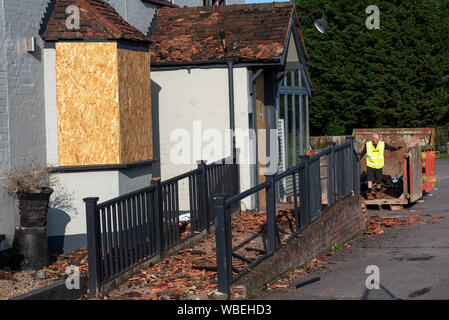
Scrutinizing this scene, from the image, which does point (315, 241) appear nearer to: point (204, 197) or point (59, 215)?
point (204, 197)

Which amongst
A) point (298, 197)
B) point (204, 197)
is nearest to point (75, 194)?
point (204, 197)

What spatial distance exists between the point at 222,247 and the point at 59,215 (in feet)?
18.0

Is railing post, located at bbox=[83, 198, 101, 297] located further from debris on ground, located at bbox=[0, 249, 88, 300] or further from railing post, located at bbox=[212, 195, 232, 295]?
railing post, located at bbox=[212, 195, 232, 295]

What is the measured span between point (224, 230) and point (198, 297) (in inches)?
33.1

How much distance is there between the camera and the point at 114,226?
8961mm

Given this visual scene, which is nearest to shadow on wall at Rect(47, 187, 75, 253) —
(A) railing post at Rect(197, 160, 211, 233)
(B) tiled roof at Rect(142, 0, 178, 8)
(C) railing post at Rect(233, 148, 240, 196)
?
(A) railing post at Rect(197, 160, 211, 233)

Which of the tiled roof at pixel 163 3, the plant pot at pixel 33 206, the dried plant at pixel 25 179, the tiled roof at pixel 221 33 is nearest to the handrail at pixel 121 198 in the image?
the plant pot at pixel 33 206

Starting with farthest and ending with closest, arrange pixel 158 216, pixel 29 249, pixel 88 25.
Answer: pixel 88 25 → pixel 29 249 → pixel 158 216

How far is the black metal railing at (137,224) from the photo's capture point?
848 cm

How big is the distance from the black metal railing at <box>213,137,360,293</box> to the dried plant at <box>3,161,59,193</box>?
3.52 metres

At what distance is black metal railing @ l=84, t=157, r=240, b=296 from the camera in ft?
27.8

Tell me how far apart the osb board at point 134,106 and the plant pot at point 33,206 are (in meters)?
1.84

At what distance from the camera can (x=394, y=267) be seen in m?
10.2
